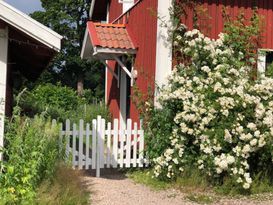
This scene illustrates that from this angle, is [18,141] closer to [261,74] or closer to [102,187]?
[102,187]

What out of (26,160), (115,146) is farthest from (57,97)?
(26,160)

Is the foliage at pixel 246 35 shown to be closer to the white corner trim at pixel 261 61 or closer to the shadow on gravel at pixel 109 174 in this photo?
the white corner trim at pixel 261 61

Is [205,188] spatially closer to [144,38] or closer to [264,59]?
[264,59]

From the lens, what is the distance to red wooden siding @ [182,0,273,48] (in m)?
9.98

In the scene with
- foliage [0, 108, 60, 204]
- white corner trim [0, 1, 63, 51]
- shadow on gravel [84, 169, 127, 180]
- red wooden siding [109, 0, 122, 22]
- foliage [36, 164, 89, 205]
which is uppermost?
red wooden siding [109, 0, 122, 22]

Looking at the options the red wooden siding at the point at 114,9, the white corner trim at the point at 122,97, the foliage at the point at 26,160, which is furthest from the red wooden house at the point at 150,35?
the foliage at the point at 26,160

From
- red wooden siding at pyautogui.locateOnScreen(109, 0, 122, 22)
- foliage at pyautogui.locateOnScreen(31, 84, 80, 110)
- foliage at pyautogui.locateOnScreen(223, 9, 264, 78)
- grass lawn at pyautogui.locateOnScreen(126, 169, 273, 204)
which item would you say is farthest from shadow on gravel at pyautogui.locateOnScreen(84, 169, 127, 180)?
foliage at pyautogui.locateOnScreen(31, 84, 80, 110)

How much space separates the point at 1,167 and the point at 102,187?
7.87ft

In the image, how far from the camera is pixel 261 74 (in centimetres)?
883

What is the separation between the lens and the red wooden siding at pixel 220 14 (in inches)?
393

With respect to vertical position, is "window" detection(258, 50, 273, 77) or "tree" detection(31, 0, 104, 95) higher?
"tree" detection(31, 0, 104, 95)

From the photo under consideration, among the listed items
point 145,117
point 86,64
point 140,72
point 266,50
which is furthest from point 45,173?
point 86,64

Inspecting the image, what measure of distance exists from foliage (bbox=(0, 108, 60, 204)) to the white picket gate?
2184mm

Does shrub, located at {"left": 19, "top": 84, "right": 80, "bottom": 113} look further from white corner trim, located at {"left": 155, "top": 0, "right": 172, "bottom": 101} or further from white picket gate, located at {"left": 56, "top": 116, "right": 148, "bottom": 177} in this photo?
white corner trim, located at {"left": 155, "top": 0, "right": 172, "bottom": 101}
